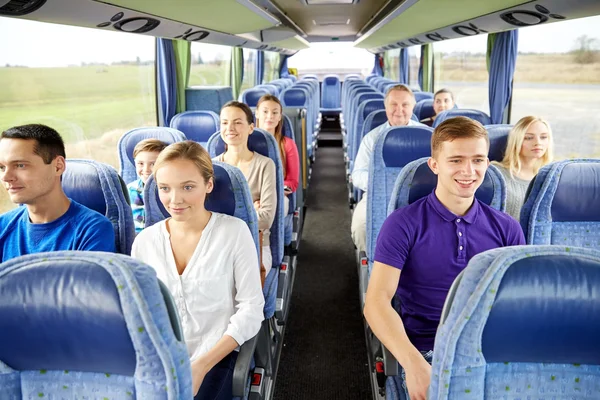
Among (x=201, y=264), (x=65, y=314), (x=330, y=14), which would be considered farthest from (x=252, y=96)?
(x=65, y=314)

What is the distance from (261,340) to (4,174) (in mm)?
1340

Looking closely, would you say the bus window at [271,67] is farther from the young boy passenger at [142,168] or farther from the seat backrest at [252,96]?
the young boy passenger at [142,168]

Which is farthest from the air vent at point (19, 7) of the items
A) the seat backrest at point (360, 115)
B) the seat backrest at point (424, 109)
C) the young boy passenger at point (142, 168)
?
the seat backrest at point (424, 109)

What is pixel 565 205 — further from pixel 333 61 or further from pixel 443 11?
pixel 333 61

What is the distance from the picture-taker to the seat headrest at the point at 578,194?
221 cm

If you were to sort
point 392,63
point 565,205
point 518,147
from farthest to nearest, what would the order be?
point 392,63
point 518,147
point 565,205

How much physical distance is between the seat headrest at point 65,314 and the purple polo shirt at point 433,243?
1203 millimetres

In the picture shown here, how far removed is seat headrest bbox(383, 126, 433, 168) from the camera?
301cm

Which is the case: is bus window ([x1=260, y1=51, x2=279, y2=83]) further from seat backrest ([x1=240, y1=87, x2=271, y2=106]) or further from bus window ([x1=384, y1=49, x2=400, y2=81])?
seat backrest ([x1=240, y1=87, x2=271, y2=106])

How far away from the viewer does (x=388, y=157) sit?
302cm

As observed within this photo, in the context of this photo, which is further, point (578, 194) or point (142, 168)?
point (142, 168)

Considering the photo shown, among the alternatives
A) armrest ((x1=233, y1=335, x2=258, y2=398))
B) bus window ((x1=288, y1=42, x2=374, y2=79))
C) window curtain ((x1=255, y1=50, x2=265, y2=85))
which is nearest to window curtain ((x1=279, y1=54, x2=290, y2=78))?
bus window ((x1=288, y1=42, x2=374, y2=79))

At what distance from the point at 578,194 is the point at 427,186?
0.76 meters

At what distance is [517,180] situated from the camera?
2889 mm
